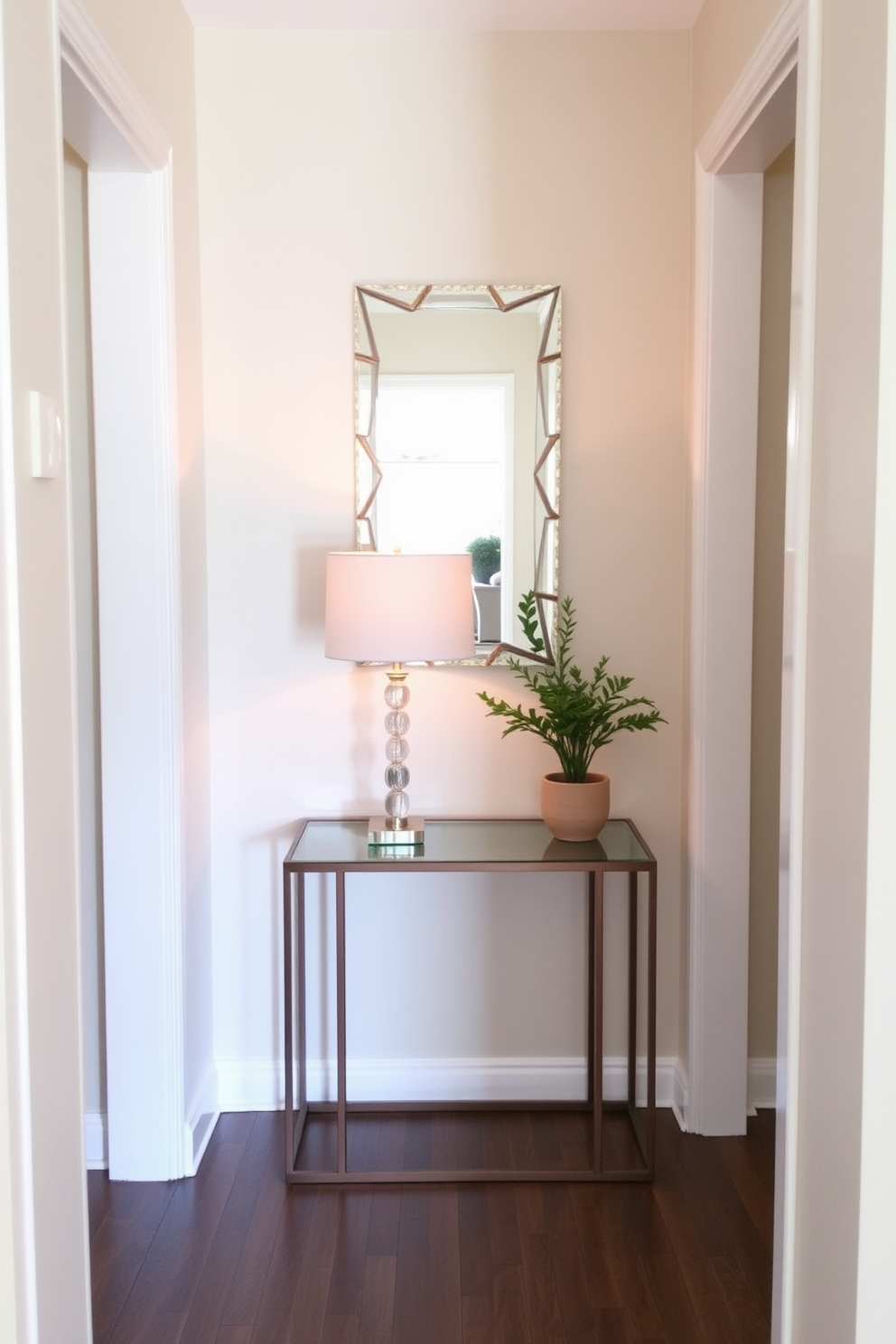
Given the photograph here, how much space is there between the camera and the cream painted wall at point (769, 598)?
2949 mm

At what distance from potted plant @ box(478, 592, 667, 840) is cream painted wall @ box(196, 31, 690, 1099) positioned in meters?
0.10

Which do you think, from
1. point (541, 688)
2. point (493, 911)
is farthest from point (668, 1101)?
point (541, 688)

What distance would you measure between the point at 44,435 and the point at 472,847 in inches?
57.9

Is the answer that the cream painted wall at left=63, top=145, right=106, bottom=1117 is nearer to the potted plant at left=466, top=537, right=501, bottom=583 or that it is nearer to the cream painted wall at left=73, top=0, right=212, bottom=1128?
the cream painted wall at left=73, top=0, right=212, bottom=1128

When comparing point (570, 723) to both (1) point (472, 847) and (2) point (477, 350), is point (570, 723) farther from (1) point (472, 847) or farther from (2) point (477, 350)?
(2) point (477, 350)

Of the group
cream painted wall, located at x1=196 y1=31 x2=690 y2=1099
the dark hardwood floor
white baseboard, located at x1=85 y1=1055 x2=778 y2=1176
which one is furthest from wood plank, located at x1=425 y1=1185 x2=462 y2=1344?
cream painted wall, located at x1=196 y1=31 x2=690 y2=1099

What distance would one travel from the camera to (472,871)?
2678 mm

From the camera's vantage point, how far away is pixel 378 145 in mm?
2926

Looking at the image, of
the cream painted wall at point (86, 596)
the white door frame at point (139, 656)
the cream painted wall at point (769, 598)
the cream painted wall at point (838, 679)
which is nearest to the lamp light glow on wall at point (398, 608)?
the white door frame at point (139, 656)

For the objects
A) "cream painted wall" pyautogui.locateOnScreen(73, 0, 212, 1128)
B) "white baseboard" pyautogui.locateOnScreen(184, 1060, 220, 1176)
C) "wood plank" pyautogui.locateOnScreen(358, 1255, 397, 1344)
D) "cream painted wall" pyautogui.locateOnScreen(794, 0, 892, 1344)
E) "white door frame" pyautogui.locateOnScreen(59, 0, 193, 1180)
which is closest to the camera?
"cream painted wall" pyautogui.locateOnScreen(794, 0, 892, 1344)

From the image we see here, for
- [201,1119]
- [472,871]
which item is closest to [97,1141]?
[201,1119]

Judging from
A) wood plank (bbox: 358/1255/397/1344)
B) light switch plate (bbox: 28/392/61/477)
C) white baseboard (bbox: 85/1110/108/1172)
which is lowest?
wood plank (bbox: 358/1255/397/1344)

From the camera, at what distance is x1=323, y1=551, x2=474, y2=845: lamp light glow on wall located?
2656 millimetres

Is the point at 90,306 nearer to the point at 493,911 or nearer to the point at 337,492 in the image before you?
the point at 337,492
